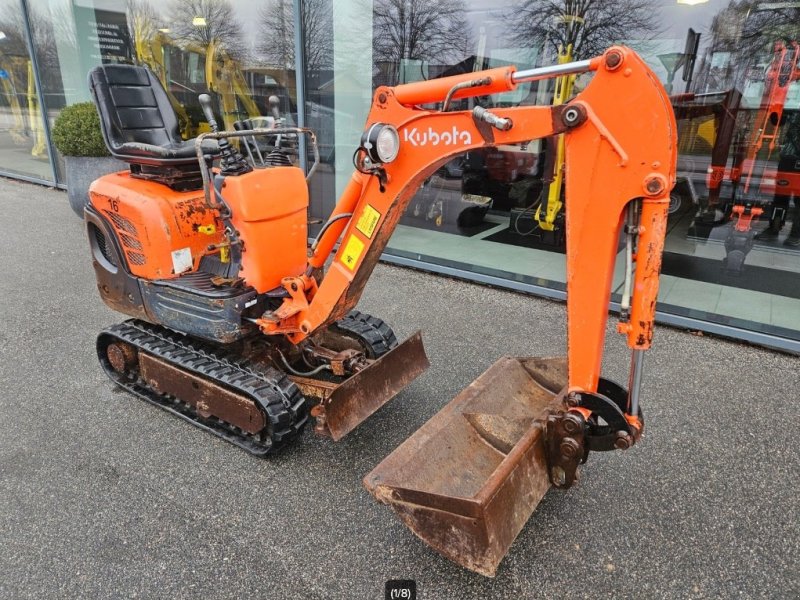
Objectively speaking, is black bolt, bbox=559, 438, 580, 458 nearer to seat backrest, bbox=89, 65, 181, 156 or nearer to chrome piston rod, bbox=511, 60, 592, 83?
chrome piston rod, bbox=511, 60, 592, 83

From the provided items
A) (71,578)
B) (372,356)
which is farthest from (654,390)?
(71,578)

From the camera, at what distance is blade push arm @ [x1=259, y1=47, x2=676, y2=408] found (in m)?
1.92

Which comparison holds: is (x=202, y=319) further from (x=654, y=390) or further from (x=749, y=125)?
(x=749, y=125)

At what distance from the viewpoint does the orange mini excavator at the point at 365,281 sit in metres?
2.03

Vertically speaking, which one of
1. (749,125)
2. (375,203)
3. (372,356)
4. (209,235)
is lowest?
(372,356)

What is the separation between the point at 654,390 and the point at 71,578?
349cm

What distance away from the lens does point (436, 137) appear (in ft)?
7.93

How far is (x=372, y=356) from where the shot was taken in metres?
3.60

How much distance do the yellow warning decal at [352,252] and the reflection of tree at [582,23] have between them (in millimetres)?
3883

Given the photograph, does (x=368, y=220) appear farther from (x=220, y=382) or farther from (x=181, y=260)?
(x=181, y=260)

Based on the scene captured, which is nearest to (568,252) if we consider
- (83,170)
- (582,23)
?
(582,23)

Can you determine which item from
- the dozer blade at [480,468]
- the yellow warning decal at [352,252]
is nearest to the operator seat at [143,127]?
the yellow warning decal at [352,252]

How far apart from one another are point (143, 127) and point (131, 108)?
0.45ft

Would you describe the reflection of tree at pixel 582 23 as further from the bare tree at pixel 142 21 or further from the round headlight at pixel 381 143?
the bare tree at pixel 142 21
